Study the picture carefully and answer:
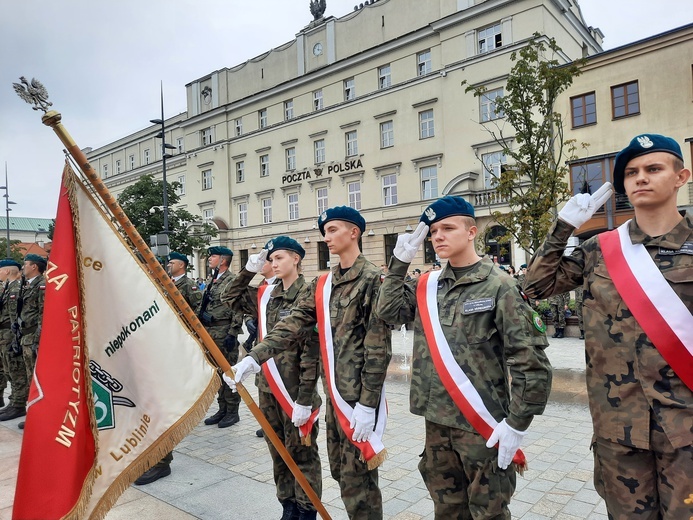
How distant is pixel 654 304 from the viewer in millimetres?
2072

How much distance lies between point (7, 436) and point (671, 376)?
23.8 ft

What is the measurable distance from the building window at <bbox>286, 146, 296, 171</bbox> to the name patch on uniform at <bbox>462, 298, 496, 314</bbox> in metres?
33.6

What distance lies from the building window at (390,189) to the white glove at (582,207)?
89.9ft

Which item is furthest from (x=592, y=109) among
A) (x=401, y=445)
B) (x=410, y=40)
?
(x=401, y=445)

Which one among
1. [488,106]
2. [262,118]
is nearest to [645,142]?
[488,106]

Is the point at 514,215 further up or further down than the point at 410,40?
further down

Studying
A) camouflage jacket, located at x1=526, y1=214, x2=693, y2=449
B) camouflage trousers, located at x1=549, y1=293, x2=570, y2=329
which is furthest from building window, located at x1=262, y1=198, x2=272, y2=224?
camouflage jacket, located at x1=526, y1=214, x2=693, y2=449

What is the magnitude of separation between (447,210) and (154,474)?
3654mm

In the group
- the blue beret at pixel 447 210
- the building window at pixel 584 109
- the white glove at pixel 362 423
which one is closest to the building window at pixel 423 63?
the building window at pixel 584 109

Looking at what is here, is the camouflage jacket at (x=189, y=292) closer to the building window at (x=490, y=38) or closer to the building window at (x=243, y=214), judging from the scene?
the building window at (x=490, y=38)

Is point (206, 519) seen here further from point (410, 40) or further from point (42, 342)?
point (410, 40)

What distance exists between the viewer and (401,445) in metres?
5.28

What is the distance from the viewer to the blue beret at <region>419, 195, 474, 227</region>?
9.36 ft

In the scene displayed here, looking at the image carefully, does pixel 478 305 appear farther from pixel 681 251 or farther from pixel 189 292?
pixel 189 292
